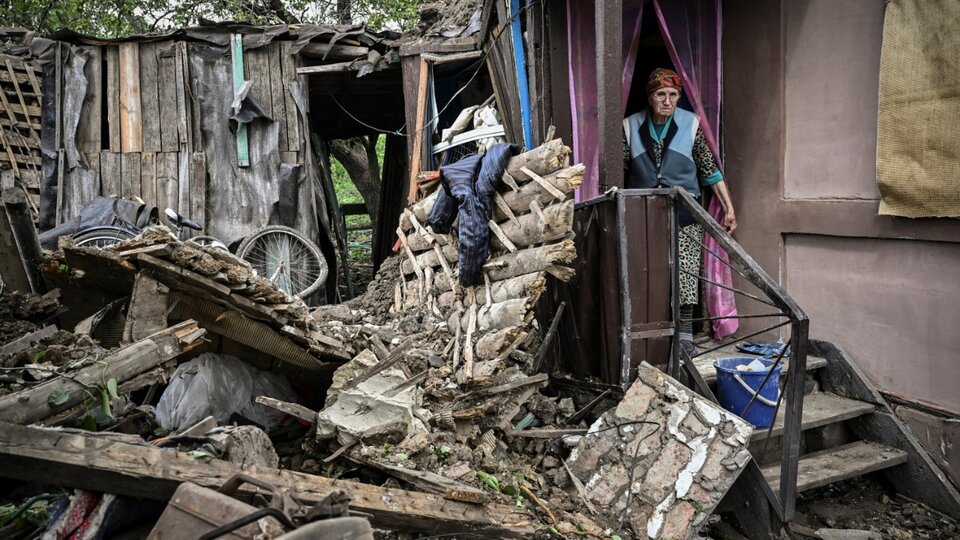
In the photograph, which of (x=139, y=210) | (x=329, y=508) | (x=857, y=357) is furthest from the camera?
(x=139, y=210)

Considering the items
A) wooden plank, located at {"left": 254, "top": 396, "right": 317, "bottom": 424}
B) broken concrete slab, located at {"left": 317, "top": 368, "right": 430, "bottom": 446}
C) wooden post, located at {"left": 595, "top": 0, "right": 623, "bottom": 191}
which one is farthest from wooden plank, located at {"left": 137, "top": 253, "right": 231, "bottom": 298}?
wooden post, located at {"left": 595, "top": 0, "right": 623, "bottom": 191}

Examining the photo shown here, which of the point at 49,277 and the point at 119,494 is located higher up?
the point at 49,277

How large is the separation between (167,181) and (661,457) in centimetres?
699

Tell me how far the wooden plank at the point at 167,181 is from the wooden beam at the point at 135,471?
600 cm

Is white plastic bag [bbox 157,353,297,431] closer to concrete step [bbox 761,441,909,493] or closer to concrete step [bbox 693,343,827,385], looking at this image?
concrete step [bbox 693,343,827,385]

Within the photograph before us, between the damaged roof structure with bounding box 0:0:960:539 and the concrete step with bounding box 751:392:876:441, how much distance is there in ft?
0.08

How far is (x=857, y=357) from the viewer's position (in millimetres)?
5051

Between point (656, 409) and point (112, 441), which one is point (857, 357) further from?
point (112, 441)

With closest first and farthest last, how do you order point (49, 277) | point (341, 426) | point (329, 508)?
point (329, 508)
point (341, 426)
point (49, 277)

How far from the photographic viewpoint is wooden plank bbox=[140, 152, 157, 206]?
27.1ft

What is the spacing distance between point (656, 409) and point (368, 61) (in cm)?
601

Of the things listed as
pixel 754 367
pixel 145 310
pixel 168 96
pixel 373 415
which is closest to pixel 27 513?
pixel 145 310

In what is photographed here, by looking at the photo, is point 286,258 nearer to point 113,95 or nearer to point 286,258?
point 286,258

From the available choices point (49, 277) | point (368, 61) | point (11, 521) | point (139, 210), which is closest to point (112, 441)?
point (11, 521)
